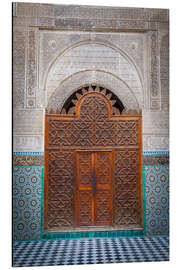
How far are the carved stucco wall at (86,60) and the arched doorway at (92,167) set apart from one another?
22 centimetres

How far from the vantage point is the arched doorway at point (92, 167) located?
4.11m

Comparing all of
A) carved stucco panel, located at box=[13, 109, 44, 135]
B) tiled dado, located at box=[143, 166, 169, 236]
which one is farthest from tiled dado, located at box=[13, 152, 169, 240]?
carved stucco panel, located at box=[13, 109, 44, 135]

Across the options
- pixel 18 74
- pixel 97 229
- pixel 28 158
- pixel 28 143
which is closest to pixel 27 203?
pixel 28 158

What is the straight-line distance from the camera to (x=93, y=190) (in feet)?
13.7

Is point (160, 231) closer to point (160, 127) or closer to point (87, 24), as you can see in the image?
point (160, 127)

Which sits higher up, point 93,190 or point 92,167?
point 92,167

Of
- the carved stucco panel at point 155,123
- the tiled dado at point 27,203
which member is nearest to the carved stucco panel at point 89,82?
the carved stucco panel at point 155,123

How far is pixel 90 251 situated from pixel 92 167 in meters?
1.17

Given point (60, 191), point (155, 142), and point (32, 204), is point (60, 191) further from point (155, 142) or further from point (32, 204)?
point (155, 142)

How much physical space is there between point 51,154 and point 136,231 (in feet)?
5.65

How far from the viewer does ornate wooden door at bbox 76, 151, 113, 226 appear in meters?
4.14

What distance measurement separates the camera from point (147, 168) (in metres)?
4.19

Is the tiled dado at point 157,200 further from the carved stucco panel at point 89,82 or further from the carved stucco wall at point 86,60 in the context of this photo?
the carved stucco panel at point 89,82

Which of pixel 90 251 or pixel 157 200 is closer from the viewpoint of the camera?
pixel 90 251
